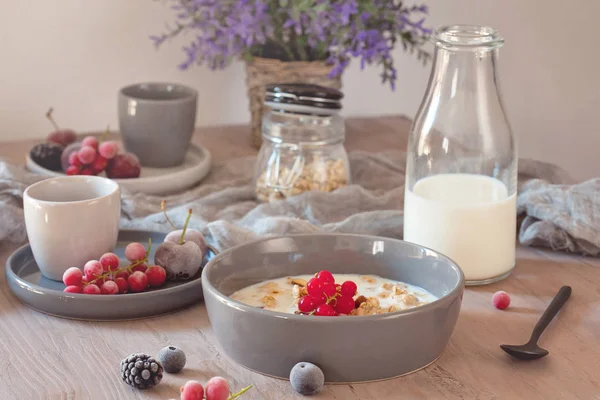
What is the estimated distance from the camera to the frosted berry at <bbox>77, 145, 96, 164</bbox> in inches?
51.2

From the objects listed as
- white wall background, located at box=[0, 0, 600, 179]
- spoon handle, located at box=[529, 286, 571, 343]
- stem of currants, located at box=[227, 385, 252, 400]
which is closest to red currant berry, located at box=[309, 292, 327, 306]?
stem of currants, located at box=[227, 385, 252, 400]

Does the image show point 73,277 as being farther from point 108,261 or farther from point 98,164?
point 98,164

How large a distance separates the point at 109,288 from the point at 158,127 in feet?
1.64

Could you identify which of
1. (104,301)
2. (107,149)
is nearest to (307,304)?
(104,301)

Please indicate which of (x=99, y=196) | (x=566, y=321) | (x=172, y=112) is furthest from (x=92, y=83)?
(x=566, y=321)

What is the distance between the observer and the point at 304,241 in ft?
3.18

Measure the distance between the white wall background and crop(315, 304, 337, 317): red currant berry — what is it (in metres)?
1.01

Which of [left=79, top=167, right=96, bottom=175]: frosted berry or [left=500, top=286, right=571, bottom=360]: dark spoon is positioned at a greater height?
[left=79, top=167, right=96, bottom=175]: frosted berry

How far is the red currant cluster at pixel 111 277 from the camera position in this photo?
95cm

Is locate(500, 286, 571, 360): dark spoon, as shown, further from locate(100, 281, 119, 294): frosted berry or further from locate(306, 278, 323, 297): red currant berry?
locate(100, 281, 119, 294): frosted berry

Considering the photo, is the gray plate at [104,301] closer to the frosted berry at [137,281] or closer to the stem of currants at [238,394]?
the frosted berry at [137,281]

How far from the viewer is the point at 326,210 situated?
4.05ft

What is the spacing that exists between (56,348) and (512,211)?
55cm

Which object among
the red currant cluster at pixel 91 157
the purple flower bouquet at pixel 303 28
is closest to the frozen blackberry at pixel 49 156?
the red currant cluster at pixel 91 157
